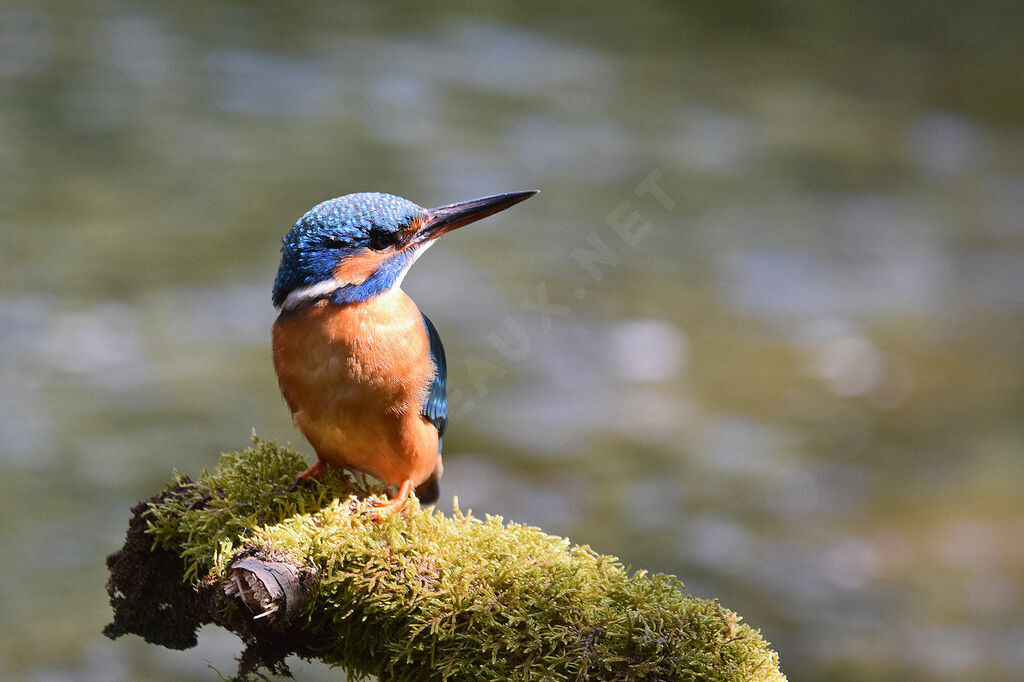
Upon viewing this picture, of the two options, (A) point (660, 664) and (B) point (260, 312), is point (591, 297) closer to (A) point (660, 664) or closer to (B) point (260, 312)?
(B) point (260, 312)

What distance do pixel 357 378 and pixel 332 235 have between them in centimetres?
37

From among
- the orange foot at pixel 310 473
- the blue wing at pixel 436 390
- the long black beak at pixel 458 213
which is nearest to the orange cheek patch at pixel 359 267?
the long black beak at pixel 458 213

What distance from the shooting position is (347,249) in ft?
8.93

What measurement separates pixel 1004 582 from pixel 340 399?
13.9 ft

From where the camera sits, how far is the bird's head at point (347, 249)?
8.89ft

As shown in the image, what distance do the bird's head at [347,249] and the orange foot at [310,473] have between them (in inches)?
16.6

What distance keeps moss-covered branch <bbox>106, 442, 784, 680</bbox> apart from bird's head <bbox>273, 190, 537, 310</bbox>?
20.8 inches

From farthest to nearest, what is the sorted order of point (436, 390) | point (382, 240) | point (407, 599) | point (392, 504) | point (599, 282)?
1. point (599, 282)
2. point (436, 390)
3. point (382, 240)
4. point (392, 504)
5. point (407, 599)

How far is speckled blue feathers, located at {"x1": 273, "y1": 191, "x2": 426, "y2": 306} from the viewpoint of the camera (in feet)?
8.87

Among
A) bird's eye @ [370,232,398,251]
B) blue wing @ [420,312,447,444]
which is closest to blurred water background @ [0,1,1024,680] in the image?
blue wing @ [420,312,447,444]

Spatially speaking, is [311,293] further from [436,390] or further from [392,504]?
[392,504]

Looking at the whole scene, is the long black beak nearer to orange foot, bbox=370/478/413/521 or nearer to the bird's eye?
the bird's eye

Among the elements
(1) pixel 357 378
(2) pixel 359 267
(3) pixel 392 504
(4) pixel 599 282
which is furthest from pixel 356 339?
(4) pixel 599 282

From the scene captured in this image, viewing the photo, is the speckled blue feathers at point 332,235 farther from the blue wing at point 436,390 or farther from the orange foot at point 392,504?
the orange foot at point 392,504
